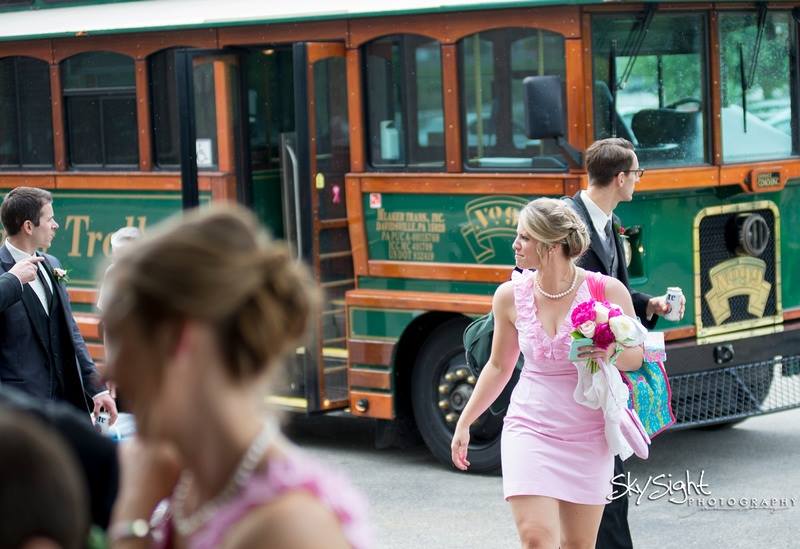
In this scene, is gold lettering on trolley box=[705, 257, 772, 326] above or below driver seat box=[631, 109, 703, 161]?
below

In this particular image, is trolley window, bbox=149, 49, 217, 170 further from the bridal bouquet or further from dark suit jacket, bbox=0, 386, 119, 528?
dark suit jacket, bbox=0, 386, 119, 528

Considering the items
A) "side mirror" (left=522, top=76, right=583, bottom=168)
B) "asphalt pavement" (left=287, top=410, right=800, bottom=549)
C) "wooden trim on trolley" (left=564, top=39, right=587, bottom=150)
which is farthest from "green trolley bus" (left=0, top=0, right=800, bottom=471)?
"asphalt pavement" (left=287, top=410, right=800, bottom=549)

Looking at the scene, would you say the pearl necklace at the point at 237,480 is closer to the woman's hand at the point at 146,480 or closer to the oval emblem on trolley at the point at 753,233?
the woman's hand at the point at 146,480

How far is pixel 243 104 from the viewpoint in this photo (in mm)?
10141

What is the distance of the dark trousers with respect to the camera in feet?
19.5

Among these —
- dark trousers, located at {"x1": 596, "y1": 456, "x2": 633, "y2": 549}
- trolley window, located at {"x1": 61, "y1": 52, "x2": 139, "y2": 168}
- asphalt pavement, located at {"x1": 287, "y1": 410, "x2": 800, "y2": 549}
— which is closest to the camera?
dark trousers, located at {"x1": 596, "y1": 456, "x2": 633, "y2": 549}

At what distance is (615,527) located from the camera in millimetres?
Result: 5953

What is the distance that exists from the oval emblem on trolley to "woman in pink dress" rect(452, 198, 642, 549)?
3.72 m

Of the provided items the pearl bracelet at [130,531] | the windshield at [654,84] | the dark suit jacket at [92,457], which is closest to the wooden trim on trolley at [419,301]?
the windshield at [654,84]

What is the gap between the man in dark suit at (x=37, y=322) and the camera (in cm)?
633

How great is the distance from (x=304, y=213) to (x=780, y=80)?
9.90 feet

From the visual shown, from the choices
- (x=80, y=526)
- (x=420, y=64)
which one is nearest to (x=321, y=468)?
(x=80, y=526)

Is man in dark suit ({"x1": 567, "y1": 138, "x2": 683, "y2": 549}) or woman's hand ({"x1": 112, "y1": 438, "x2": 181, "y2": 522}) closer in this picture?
woman's hand ({"x1": 112, "y1": 438, "x2": 181, "y2": 522})

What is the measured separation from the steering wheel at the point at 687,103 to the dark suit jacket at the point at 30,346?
13.0ft
